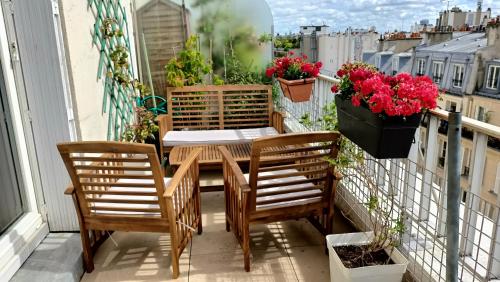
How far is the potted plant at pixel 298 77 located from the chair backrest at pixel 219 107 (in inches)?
29.8

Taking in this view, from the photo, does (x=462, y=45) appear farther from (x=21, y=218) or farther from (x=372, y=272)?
(x=21, y=218)

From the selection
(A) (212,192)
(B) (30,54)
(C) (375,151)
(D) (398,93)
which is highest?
(B) (30,54)

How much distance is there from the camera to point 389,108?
1.47m

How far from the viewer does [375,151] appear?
1.61 metres

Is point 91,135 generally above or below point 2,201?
above

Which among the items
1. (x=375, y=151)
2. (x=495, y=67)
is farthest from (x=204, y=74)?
(x=495, y=67)

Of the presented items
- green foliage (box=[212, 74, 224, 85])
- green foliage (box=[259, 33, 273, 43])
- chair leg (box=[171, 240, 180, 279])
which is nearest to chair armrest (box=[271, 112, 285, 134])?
green foliage (box=[212, 74, 224, 85])

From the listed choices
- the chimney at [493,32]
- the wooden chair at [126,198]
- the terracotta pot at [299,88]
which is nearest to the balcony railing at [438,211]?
the terracotta pot at [299,88]

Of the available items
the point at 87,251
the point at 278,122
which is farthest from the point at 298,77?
the point at 87,251

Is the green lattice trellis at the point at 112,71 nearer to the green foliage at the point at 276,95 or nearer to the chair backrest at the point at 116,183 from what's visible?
the chair backrest at the point at 116,183

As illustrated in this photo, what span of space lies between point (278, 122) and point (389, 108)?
92.8 inches

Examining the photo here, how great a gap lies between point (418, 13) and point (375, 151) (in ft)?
21.4

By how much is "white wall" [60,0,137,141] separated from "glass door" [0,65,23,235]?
1.28 feet

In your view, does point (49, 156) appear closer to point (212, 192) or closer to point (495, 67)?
point (212, 192)
